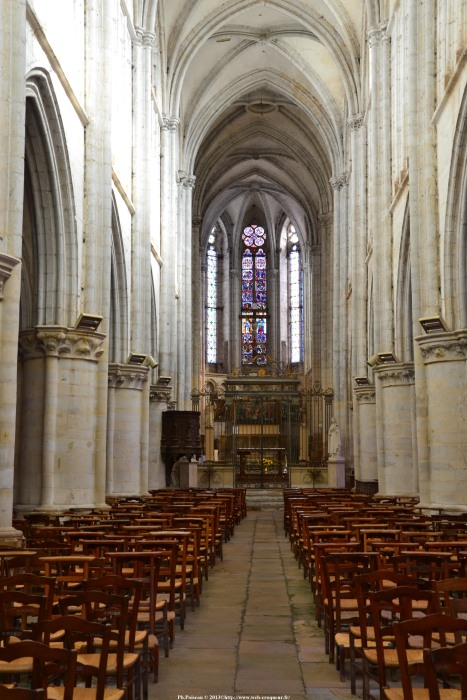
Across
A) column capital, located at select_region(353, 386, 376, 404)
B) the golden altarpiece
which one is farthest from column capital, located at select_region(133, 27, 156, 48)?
the golden altarpiece

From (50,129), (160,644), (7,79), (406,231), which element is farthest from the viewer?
(406,231)

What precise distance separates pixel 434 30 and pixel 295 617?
14549 millimetres

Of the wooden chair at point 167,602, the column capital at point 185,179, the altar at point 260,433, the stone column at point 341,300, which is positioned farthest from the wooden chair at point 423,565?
the column capital at point 185,179

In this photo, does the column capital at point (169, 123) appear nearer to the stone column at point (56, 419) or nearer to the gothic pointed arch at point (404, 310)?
the gothic pointed arch at point (404, 310)

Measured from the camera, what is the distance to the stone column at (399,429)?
2439 cm

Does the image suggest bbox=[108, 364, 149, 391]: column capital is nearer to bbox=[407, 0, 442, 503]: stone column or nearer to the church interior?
the church interior

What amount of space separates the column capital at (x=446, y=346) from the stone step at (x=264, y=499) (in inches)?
637

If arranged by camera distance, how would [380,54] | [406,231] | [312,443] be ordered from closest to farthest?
[406,231], [380,54], [312,443]

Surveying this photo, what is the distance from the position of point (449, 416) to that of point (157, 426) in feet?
49.4

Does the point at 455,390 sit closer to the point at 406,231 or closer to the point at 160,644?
the point at 406,231

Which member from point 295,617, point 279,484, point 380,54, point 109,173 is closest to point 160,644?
point 295,617

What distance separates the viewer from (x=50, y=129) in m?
17.6

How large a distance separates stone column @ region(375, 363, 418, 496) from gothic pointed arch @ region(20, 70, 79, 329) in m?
10.1

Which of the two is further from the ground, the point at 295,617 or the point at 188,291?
the point at 188,291
